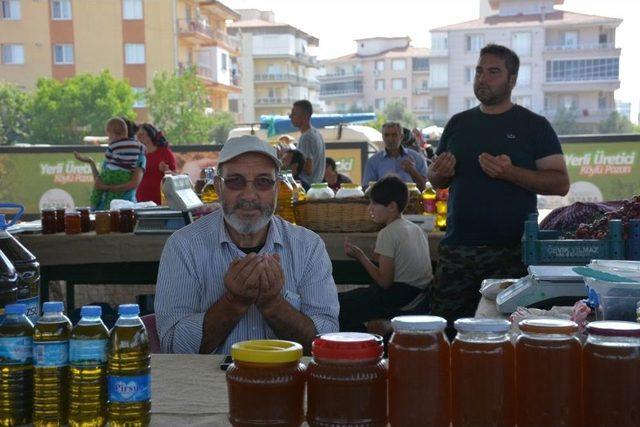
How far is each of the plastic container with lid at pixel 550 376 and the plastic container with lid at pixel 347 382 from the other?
26 cm

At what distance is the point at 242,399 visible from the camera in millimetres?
1635

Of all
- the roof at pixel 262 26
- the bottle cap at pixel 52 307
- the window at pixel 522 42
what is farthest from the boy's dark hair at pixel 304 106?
the roof at pixel 262 26

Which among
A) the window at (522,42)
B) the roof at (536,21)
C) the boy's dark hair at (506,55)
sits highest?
the roof at (536,21)

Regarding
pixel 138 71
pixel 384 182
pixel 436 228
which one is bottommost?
pixel 436 228

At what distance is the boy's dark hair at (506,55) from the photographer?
4398 millimetres

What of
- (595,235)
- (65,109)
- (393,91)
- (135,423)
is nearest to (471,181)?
(595,235)

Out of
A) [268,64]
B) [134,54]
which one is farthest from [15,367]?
[268,64]

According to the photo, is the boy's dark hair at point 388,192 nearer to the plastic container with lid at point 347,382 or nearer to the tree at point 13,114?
the plastic container with lid at point 347,382

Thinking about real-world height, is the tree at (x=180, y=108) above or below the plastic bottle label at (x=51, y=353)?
above

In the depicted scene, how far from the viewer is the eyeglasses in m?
2.87

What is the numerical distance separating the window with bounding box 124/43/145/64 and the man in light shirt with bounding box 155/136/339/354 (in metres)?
50.1

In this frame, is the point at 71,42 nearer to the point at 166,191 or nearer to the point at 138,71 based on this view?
the point at 138,71

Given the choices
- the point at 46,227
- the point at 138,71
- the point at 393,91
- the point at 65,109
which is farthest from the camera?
the point at 393,91

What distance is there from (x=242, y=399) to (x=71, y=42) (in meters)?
53.3
